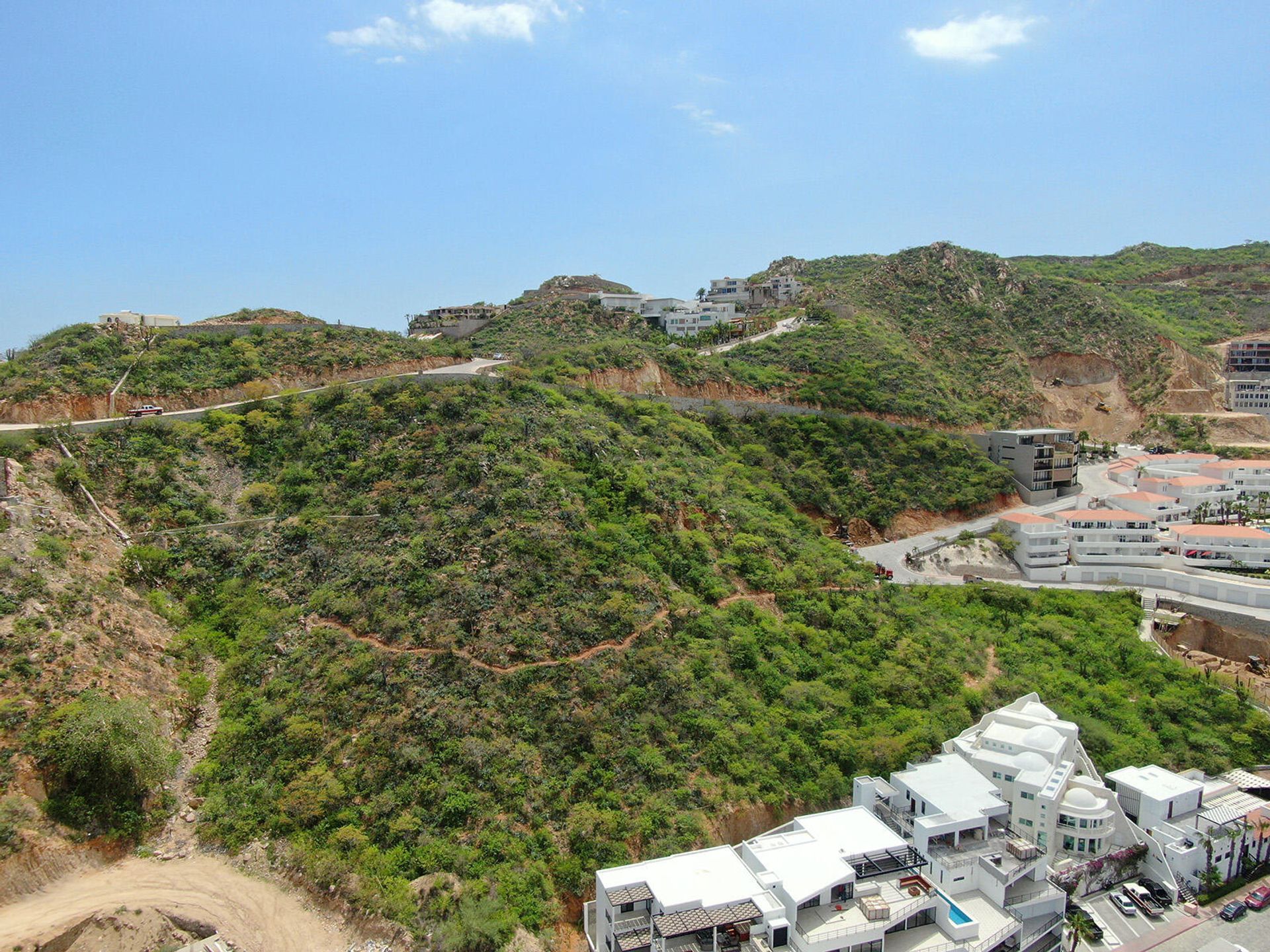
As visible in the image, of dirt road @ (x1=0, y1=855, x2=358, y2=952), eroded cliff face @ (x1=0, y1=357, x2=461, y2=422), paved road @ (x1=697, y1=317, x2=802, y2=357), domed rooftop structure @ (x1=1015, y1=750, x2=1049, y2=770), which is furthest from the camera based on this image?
paved road @ (x1=697, y1=317, x2=802, y2=357)

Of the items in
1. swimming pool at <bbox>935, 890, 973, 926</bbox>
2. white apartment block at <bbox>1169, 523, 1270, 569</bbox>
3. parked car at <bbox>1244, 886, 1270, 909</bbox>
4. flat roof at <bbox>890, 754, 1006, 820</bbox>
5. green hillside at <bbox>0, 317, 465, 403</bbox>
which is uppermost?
green hillside at <bbox>0, 317, 465, 403</bbox>

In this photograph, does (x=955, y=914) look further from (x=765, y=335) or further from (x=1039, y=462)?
(x=765, y=335)

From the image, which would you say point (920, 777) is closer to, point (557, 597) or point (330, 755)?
point (557, 597)

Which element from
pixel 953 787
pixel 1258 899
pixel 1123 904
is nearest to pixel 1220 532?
pixel 1258 899

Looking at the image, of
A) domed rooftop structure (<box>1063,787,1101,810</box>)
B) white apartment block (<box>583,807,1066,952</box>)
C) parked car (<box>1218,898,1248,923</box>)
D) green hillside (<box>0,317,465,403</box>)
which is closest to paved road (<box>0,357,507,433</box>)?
green hillside (<box>0,317,465,403</box>)

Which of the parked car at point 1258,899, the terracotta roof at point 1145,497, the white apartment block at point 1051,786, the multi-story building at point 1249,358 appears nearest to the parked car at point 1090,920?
the white apartment block at point 1051,786

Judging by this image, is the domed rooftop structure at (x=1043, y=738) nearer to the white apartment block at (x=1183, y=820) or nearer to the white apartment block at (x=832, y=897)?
the white apartment block at (x=1183, y=820)

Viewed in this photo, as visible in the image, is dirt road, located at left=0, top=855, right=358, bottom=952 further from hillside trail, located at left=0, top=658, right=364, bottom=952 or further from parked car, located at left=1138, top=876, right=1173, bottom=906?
parked car, located at left=1138, top=876, right=1173, bottom=906
